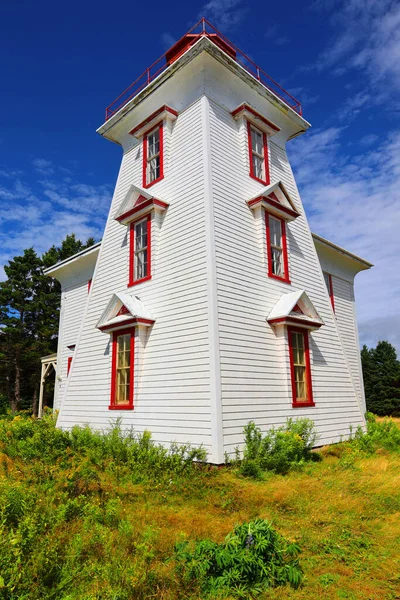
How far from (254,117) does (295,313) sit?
20.6 feet

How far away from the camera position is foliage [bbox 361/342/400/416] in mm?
38656

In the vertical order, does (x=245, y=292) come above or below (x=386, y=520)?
above

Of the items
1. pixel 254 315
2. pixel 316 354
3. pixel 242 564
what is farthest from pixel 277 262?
pixel 242 564

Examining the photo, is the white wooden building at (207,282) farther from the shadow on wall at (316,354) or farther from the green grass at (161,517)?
the green grass at (161,517)

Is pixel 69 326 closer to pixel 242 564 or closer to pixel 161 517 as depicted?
pixel 161 517

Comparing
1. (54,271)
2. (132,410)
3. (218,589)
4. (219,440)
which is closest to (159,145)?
(132,410)

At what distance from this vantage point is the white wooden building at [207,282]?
383 inches

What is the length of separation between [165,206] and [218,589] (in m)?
9.77

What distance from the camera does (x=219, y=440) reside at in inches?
342

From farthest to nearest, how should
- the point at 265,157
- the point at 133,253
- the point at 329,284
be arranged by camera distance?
the point at 329,284, the point at 265,157, the point at 133,253

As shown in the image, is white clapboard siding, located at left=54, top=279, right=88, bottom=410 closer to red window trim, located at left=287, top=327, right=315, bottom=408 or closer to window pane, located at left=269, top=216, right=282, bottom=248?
window pane, located at left=269, top=216, right=282, bottom=248

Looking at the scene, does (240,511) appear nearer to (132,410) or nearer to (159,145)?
(132,410)

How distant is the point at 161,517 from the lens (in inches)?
239

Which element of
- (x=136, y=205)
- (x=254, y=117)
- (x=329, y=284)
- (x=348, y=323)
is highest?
(x=254, y=117)
